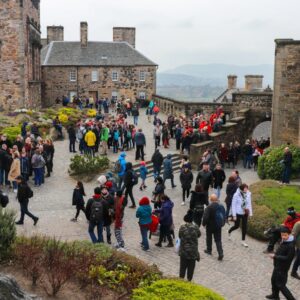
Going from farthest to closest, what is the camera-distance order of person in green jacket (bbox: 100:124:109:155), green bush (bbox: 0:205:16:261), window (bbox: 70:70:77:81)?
window (bbox: 70:70:77:81), person in green jacket (bbox: 100:124:109:155), green bush (bbox: 0:205:16:261)

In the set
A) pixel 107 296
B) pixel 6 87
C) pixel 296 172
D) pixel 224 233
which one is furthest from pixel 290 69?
pixel 6 87

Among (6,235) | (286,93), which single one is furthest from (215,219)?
(286,93)

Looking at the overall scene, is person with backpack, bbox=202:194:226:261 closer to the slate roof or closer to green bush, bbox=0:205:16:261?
green bush, bbox=0:205:16:261

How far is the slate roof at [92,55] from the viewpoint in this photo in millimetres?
54031

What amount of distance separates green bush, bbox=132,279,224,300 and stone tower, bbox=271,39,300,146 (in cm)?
1734

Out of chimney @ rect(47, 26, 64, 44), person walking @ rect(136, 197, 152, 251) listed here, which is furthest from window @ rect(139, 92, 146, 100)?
person walking @ rect(136, 197, 152, 251)

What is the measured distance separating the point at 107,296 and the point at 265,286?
4565 mm

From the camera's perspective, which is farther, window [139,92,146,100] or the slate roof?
window [139,92,146,100]

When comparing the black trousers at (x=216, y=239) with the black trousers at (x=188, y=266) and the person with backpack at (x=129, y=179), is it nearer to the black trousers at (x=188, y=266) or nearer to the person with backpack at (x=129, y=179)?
the black trousers at (x=188, y=266)

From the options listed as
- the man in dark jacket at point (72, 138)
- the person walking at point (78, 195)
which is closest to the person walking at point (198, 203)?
the person walking at point (78, 195)

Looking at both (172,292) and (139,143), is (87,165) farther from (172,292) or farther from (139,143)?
(172,292)

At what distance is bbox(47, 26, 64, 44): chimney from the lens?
2345 inches

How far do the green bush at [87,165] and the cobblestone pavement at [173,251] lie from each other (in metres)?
0.73

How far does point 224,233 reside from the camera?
53.6 feet
